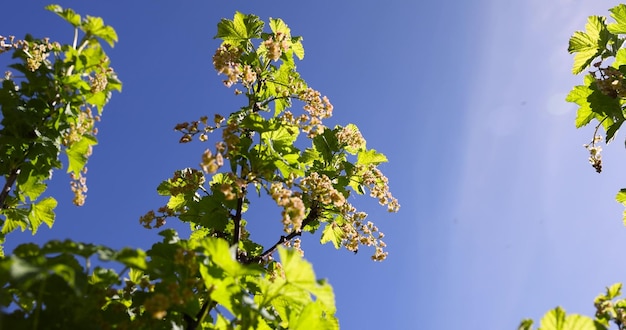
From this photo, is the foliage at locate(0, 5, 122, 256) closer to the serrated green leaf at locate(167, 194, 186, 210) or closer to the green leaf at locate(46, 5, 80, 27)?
the green leaf at locate(46, 5, 80, 27)

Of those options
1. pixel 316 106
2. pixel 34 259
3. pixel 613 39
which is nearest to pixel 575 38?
pixel 613 39

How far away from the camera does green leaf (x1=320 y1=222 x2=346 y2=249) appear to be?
Result: 5.91 m

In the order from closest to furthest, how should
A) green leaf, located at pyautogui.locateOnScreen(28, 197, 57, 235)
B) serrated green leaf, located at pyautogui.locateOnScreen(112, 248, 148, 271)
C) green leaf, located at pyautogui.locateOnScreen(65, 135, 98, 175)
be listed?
serrated green leaf, located at pyautogui.locateOnScreen(112, 248, 148, 271)
green leaf, located at pyautogui.locateOnScreen(65, 135, 98, 175)
green leaf, located at pyautogui.locateOnScreen(28, 197, 57, 235)

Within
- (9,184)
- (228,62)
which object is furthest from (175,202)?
(9,184)

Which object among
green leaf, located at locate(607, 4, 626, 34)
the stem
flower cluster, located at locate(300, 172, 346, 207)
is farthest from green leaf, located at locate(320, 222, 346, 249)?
green leaf, located at locate(607, 4, 626, 34)

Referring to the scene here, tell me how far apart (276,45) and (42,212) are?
280cm

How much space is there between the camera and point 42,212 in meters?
4.99

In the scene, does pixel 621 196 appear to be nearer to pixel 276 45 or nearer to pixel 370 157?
pixel 370 157

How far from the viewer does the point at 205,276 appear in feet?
9.13

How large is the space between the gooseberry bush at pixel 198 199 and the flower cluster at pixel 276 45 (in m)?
0.02

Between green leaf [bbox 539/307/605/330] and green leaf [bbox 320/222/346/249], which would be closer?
green leaf [bbox 539/307/605/330]

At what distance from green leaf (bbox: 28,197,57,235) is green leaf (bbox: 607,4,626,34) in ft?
19.0

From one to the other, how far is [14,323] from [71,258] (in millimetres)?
378

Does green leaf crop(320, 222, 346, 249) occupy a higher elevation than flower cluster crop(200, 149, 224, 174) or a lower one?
higher
